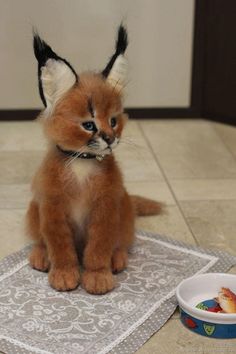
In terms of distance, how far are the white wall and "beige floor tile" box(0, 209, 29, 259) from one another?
992 mm

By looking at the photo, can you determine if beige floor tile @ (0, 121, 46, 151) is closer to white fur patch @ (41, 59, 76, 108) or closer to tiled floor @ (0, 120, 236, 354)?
tiled floor @ (0, 120, 236, 354)

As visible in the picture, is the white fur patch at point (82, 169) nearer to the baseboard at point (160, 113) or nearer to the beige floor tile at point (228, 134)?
the beige floor tile at point (228, 134)

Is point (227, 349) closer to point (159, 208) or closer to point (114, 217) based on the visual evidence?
point (114, 217)

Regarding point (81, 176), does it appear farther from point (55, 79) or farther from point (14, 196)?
point (14, 196)

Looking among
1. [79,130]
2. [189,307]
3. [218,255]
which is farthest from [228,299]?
[79,130]

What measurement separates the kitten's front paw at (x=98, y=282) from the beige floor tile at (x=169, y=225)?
0.37 meters

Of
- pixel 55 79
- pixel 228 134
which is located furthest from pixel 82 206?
pixel 228 134

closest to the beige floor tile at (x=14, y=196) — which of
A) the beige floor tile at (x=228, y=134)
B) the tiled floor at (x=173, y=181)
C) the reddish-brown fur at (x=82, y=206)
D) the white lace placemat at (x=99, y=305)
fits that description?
the tiled floor at (x=173, y=181)

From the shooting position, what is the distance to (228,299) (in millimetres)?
1407

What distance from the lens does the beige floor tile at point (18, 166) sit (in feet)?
7.30

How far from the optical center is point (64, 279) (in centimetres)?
151

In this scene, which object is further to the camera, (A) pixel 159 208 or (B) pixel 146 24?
(B) pixel 146 24

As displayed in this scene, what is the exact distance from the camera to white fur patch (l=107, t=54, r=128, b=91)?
4.90 feet

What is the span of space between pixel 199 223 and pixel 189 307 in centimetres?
58
